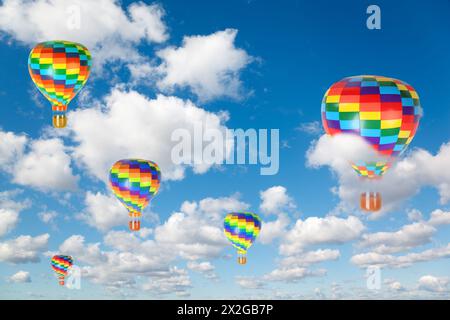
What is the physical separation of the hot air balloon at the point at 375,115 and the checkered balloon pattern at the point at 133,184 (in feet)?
45.9

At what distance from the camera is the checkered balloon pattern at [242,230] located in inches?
1678

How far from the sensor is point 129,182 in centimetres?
3553

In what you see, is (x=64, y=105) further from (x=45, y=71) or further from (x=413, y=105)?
(x=413, y=105)

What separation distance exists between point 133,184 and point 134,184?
61mm

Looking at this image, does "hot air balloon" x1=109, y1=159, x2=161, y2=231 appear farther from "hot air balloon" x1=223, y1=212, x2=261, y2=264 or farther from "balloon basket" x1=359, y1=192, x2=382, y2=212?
"balloon basket" x1=359, y1=192, x2=382, y2=212

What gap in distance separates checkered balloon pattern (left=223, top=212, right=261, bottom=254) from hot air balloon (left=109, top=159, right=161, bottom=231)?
28.4 ft

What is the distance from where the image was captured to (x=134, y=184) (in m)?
35.5

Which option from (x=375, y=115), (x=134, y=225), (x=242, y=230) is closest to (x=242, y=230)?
(x=242, y=230)

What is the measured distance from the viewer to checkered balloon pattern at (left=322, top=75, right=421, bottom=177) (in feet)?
82.0

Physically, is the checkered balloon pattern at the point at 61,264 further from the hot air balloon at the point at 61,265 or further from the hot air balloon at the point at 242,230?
the hot air balloon at the point at 242,230
